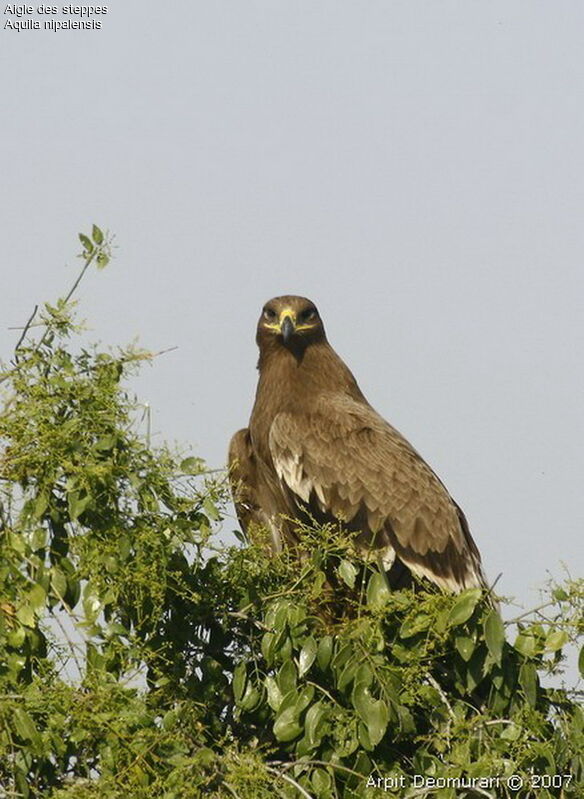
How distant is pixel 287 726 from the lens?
4.59m

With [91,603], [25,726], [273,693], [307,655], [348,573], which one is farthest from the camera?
[348,573]

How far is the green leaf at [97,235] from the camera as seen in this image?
16.6ft

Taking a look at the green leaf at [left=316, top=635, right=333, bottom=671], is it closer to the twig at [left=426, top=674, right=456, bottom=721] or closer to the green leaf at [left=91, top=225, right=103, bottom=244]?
the twig at [left=426, top=674, right=456, bottom=721]

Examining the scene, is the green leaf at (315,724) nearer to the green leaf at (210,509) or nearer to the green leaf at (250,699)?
the green leaf at (250,699)

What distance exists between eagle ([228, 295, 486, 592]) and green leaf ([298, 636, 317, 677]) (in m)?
2.26

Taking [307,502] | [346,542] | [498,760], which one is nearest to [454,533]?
[307,502]

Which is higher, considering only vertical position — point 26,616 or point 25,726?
point 26,616

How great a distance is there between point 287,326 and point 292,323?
2.7 inches

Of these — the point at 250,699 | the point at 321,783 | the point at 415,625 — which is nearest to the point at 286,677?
the point at 250,699

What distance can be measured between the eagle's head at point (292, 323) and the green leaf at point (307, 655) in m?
3.40

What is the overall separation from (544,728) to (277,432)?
3113 mm

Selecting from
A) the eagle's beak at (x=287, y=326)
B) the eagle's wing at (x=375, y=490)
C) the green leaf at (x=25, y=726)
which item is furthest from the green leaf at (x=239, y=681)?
the eagle's beak at (x=287, y=326)

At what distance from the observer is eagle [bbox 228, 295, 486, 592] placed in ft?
23.8

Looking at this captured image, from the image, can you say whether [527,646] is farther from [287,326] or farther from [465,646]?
[287,326]
